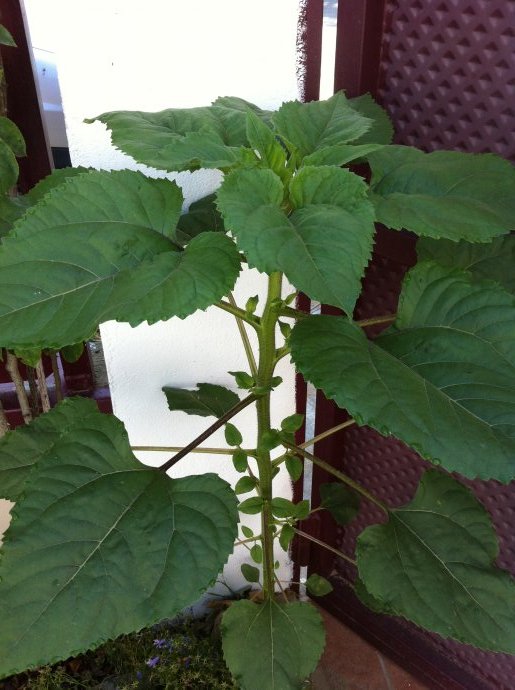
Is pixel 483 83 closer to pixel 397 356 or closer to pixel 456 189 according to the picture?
pixel 456 189

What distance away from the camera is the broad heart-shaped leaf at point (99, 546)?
1.91 ft

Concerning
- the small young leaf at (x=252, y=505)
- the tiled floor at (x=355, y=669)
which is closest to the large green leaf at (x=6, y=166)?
the small young leaf at (x=252, y=505)

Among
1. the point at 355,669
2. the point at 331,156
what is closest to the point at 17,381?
the point at 331,156

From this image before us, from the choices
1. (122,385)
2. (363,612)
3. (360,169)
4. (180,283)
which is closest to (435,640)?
(363,612)

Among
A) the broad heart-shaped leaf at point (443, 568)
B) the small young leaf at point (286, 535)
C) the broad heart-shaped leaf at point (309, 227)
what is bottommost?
the small young leaf at point (286, 535)

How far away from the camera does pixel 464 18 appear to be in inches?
33.0

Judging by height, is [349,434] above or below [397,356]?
below

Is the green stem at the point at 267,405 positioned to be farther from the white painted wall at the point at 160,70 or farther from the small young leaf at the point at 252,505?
→ the white painted wall at the point at 160,70

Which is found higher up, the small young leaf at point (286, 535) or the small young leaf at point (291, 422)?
the small young leaf at point (291, 422)

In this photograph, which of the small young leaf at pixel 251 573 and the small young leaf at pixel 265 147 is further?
the small young leaf at pixel 251 573

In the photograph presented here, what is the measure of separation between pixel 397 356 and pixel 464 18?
492 millimetres

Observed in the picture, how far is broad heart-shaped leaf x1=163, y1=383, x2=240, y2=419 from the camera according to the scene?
39.8 inches

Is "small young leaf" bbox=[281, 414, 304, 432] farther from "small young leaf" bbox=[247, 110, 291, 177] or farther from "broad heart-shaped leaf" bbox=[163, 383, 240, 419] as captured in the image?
"small young leaf" bbox=[247, 110, 291, 177]

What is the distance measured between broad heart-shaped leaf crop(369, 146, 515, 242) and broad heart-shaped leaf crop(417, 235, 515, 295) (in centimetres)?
11
